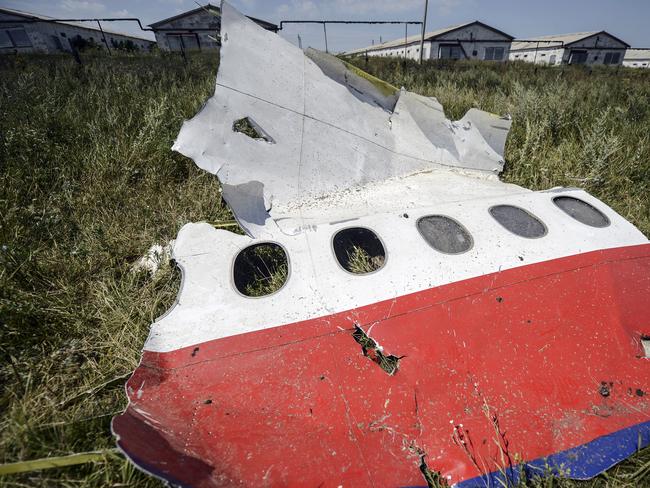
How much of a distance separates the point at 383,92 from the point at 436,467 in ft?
8.96

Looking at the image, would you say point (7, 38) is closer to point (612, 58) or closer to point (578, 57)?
point (578, 57)

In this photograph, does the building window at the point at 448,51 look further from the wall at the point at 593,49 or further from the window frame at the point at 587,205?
the window frame at the point at 587,205

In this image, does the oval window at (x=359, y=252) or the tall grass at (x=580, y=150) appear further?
the tall grass at (x=580, y=150)

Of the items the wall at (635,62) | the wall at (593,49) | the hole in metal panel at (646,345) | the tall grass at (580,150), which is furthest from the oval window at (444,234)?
the wall at (635,62)

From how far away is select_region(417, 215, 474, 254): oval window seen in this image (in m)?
1.86

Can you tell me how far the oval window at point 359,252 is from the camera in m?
2.26

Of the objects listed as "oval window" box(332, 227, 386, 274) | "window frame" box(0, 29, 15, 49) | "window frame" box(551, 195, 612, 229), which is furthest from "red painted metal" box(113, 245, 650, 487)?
"window frame" box(0, 29, 15, 49)

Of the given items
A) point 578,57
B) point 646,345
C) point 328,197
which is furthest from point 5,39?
point 578,57

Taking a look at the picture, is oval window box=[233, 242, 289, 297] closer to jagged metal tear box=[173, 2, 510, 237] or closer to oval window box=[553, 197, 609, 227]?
jagged metal tear box=[173, 2, 510, 237]

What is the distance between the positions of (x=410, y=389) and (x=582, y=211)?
1.75m

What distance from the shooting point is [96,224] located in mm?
2770

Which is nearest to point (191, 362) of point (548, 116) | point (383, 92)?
point (383, 92)

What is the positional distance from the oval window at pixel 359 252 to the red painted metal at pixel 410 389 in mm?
675

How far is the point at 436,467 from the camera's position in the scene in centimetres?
129
